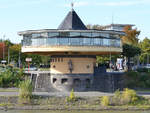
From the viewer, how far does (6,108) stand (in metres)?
31.5

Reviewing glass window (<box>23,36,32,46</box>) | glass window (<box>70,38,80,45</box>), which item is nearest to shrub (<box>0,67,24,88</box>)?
glass window (<box>23,36,32,46</box>)

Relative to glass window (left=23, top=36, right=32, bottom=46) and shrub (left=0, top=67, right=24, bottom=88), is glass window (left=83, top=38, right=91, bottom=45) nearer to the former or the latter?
glass window (left=23, top=36, right=32, bottom=46)

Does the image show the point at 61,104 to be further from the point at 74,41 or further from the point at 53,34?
the point at 53,34

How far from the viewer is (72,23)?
40281mm

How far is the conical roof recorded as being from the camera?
131 ft

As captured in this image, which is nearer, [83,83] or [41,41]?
[41,41]

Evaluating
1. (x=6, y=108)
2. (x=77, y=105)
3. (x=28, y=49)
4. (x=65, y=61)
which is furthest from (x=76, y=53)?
(x=6, y=108)

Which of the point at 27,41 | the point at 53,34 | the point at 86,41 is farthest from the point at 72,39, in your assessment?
the point at 27,41

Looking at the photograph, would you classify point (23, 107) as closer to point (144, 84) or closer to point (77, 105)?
point (77, 105)

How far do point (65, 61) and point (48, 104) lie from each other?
8799 mm

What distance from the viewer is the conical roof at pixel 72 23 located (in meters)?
40.0

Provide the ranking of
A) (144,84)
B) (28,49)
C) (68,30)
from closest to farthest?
(68,30) → (28,49) → (144,84)

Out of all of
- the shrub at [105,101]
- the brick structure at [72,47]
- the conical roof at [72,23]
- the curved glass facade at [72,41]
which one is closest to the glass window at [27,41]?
the brick structure at [72,47]

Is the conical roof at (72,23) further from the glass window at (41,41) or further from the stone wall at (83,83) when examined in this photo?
the stone wall at (83,83)
